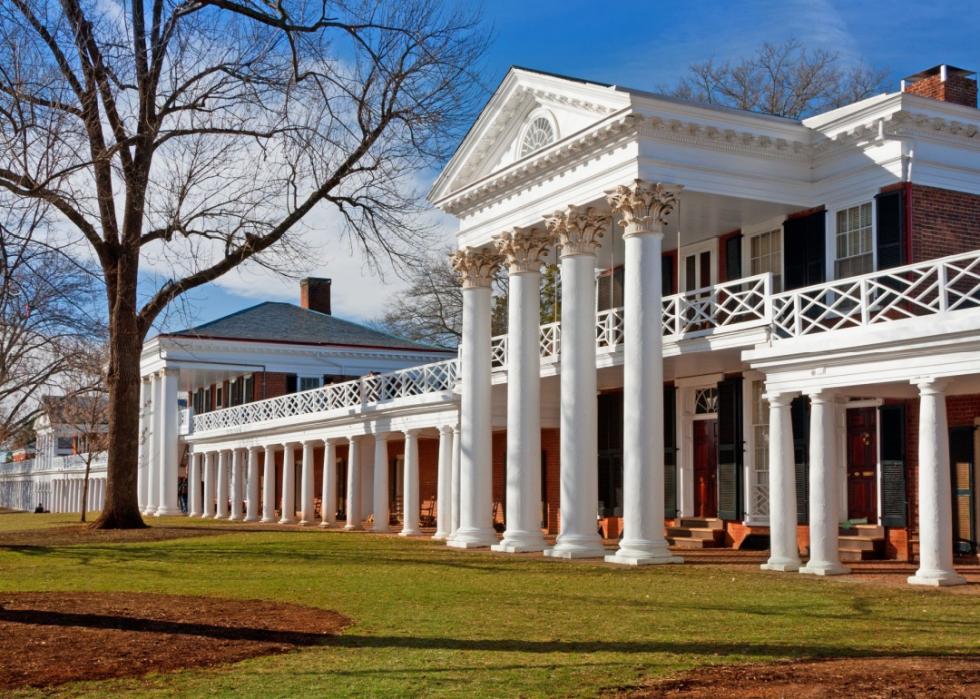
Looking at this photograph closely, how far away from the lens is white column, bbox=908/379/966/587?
16.2 meters

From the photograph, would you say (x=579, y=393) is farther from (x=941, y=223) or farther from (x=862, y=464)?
(x=941, y=223)

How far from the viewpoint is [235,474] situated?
46.3 m

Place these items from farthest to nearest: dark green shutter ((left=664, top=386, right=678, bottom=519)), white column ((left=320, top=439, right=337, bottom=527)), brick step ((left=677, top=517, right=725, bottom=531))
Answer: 1. white column ((left=320, top=439, right=337, bottom=527))
2. dark green shutter ((left=664, top=386, right=678, bottom=519))
3. brick step ((left=677, top=517, right=725, bottom=531))

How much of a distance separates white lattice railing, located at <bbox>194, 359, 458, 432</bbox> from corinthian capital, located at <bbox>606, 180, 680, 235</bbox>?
969 centimetres

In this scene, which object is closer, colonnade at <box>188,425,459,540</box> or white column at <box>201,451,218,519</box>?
colonnade at <box>188,425,459,540</box>

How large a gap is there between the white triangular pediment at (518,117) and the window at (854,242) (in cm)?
485

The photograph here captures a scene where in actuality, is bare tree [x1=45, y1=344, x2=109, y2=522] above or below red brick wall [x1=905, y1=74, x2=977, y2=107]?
below

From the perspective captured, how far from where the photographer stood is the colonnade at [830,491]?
16203 mm

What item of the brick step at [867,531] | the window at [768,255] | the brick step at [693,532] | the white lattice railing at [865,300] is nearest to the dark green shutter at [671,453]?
the brick step at [693,532]

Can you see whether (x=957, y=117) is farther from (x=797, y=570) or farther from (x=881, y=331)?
(x=797, y=570)

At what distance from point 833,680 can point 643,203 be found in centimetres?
1299

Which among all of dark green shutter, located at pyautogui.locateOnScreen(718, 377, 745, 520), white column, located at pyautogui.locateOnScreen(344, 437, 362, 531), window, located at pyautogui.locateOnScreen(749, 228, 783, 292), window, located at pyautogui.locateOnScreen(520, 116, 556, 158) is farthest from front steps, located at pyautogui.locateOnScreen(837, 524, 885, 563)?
white column, located at pyautogui.locateOnScreen(344, 437, 362, 531)

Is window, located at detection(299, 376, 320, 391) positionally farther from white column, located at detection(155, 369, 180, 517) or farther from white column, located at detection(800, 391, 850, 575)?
white column, located at detection(800, 391, 850, 575)

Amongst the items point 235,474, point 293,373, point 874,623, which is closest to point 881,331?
point 874,623
